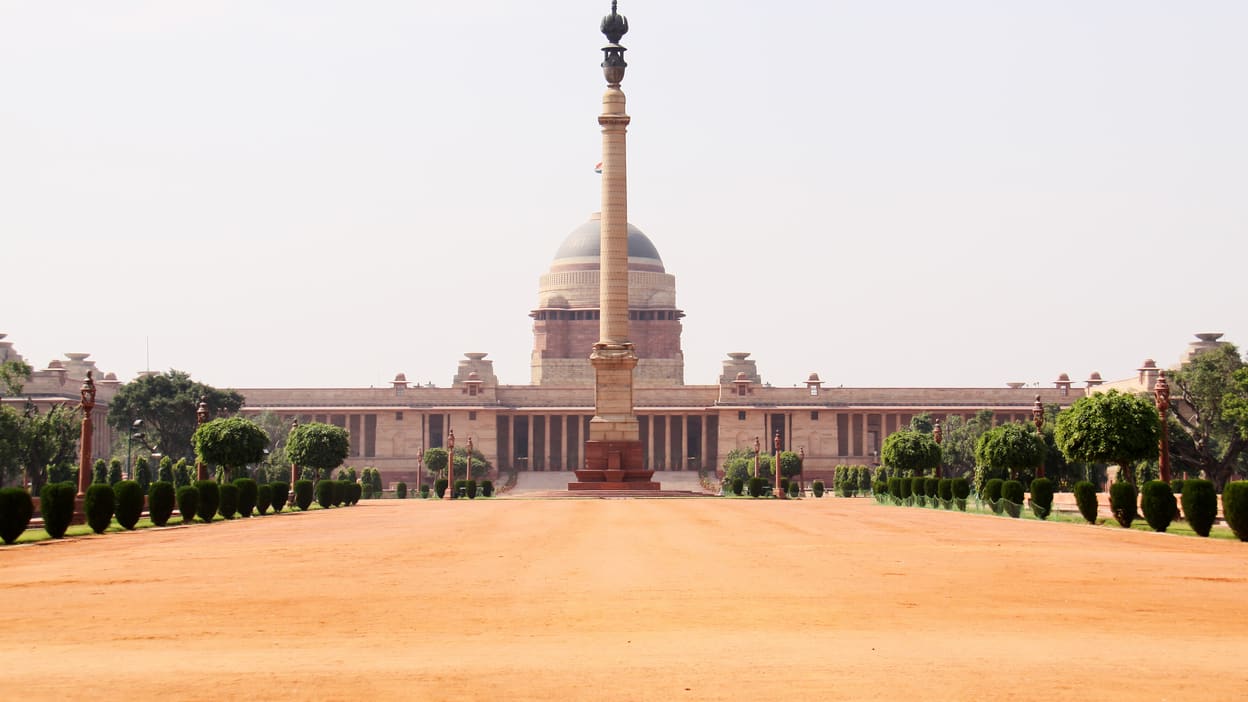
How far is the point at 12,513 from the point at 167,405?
7460 centimetres

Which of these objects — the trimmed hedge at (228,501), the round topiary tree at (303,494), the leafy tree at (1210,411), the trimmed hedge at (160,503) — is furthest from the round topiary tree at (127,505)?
the leafy tree at (1210,411)

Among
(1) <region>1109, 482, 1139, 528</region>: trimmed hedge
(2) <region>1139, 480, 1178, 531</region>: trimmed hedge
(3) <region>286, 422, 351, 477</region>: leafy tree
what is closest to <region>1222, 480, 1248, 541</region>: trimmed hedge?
(2) <region>1139, 480, 1178, 531</region>: trimmed hedge

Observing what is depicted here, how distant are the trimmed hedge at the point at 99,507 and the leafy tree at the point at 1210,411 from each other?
51.4 metres

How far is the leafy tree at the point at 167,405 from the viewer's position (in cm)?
10844

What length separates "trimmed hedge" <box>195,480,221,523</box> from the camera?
163 ft

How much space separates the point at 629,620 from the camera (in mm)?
19547

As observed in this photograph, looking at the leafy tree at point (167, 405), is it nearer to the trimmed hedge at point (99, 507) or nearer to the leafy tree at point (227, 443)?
the leafy tree at point (227, 443)

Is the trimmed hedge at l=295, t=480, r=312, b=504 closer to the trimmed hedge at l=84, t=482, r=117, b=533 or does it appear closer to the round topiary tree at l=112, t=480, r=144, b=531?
the round topiary tree at l=112, t=480, r=144, b=531

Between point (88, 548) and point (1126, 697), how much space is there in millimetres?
25506

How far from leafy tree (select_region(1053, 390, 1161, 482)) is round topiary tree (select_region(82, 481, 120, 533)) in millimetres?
27940

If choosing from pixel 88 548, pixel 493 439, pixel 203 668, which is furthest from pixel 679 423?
pixel 203 668

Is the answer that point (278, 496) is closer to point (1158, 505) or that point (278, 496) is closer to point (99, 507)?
point (99, 507)

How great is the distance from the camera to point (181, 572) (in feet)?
88.8

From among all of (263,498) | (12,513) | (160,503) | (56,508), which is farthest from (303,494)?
(12,513)
